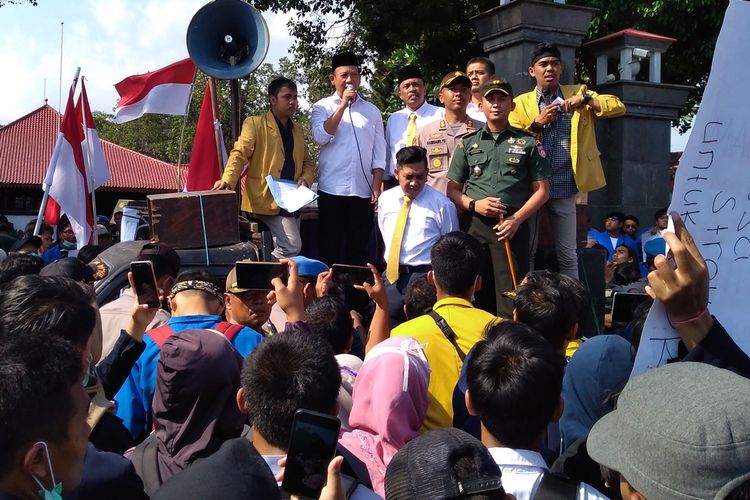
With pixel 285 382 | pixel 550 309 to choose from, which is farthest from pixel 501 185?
pixel 285 382

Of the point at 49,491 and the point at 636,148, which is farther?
the point at 636,148

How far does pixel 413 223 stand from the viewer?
552cm

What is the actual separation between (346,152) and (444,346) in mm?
3626

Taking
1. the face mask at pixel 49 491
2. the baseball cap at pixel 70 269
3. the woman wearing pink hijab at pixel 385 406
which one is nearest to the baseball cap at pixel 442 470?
the face mask at pixel 49 491

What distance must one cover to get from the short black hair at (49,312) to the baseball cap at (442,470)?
1.24 m

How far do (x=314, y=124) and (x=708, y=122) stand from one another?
184 inches

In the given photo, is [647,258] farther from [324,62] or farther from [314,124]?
[324,62]

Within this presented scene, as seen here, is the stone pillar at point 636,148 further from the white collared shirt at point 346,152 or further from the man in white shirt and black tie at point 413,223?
the man in white shirt and black tie at point 413,223

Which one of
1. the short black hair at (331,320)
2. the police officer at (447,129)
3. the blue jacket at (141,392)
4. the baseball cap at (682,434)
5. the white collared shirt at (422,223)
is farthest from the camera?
the police officer at (447,129)

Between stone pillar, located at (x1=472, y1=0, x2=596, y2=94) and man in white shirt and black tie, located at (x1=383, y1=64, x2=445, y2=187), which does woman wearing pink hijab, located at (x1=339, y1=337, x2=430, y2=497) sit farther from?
stone pillar, located at (x1=472, y1=0, x2=596, y2=94)

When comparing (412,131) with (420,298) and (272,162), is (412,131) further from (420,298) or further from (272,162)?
(420,298)

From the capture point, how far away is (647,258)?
8016 mm

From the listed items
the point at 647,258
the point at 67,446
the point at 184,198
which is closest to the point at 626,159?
the point at 647,258

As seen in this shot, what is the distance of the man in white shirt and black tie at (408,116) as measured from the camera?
6699mm
